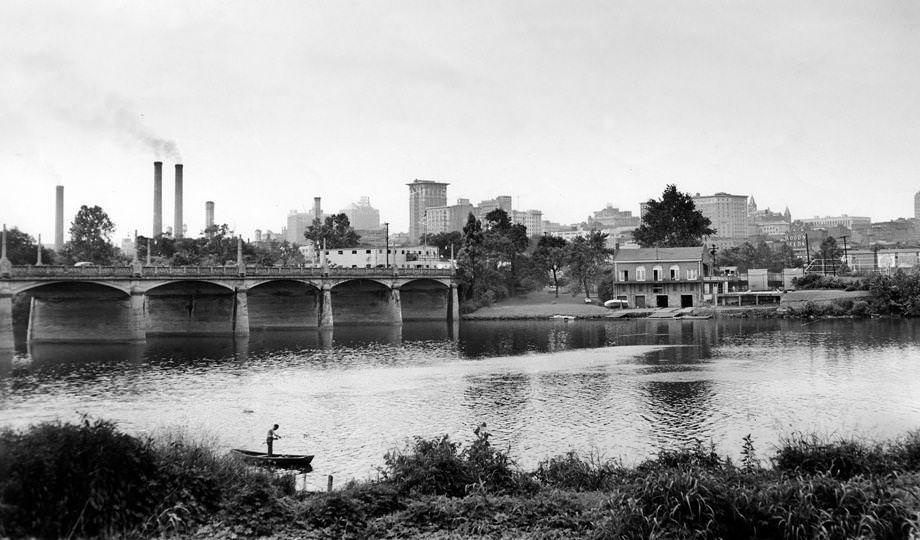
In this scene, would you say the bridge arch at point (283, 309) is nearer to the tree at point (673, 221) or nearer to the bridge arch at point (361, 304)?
the bridge arch at point (361, 304)

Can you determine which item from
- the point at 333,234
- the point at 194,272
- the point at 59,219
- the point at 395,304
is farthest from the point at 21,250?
the point at 333,234

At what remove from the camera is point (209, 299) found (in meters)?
96.9

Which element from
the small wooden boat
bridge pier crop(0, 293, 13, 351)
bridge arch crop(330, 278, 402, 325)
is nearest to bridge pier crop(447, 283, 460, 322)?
bridge arch crop(330, 278, 402, 325)

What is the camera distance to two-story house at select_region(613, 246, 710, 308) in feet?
393

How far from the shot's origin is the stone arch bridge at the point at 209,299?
80.4 metres

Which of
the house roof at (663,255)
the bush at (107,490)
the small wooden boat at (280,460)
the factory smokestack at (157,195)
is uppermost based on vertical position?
the factory smokestack at (157,195)

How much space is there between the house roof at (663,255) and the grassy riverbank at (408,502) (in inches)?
4005


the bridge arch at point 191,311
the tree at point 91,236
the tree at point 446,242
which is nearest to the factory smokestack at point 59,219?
the tree at point 91,236

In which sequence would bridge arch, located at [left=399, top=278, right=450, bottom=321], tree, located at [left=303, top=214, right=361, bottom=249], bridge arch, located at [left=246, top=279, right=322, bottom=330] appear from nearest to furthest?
1. bridge arch, located at [left=246, top=279, right=322, bottom=330]
2. bridge arch, located at [left=399, top=278, right=450, bottom=321]
3. tree, located at [left=303, top=214, right=361, bottom=249]

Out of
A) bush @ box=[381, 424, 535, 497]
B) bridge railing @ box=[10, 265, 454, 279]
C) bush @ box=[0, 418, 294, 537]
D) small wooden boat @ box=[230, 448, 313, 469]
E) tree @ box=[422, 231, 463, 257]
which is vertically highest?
tree @ box=[422, 231, 463, 257]

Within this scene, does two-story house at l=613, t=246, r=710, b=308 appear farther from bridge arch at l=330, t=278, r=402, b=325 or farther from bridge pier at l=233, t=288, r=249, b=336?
bridge pier at l=233, t=288, r=249, b=336

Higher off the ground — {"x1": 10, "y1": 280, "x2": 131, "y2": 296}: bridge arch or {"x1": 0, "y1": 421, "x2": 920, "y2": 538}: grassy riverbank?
{"x1": 10, "y1": 280, "x2": 131, "y2": 296}: bridge arch

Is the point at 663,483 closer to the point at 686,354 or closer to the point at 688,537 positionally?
the point at 688,537

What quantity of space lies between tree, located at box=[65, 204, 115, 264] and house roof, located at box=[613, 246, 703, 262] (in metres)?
91.6
